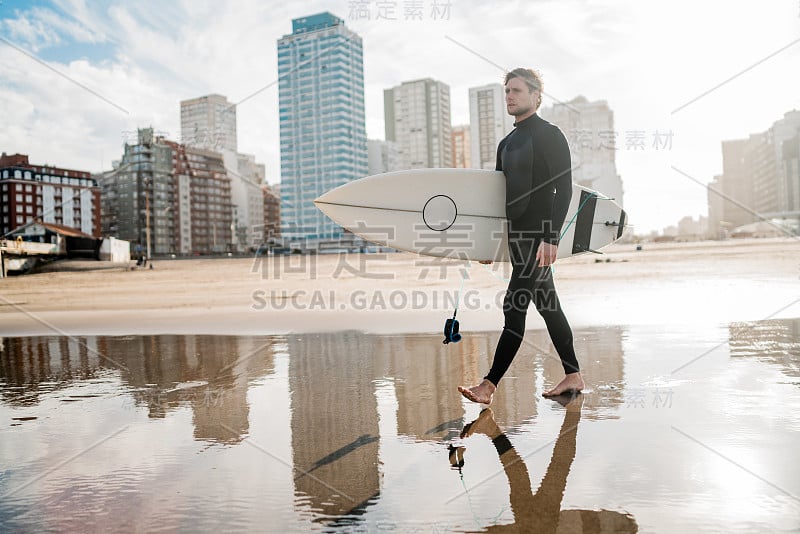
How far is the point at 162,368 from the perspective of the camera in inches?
202

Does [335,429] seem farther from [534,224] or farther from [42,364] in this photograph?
[42,364]

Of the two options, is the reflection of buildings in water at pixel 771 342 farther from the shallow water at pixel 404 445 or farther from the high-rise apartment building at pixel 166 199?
the high-rise apartment building at pixel 166 199

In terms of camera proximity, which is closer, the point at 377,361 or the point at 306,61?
the point at 377,361

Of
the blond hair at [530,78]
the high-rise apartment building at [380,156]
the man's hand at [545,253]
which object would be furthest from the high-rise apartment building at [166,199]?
the man's hand at [545,253]

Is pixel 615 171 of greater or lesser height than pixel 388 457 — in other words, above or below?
above

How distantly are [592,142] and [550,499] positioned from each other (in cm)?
9124

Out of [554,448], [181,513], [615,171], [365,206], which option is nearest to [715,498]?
[554,448]

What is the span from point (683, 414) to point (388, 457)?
65.5 inches

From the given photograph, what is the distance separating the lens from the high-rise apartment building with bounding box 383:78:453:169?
130 metres

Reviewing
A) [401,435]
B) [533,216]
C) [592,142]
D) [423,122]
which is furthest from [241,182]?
[401,435]

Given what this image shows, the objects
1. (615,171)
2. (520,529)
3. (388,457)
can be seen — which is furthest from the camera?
(615,171)

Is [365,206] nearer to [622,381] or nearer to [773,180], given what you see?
[622,381]

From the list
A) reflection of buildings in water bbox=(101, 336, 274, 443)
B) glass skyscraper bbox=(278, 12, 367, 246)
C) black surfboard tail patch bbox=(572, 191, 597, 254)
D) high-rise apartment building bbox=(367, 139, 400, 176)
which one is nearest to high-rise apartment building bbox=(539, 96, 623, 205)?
high-rise apartment building bbox=(367, 139, 400, 176)

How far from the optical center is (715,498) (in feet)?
6.79
